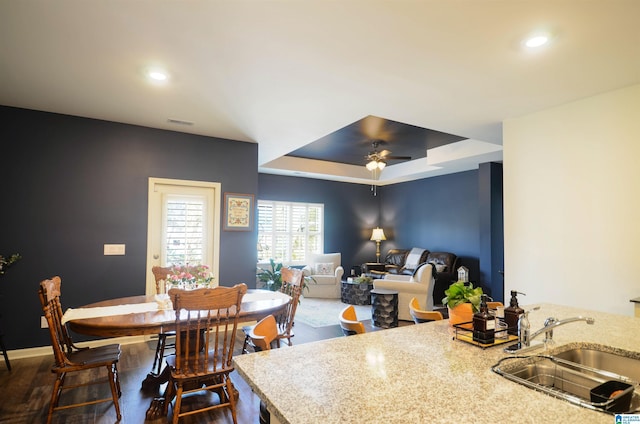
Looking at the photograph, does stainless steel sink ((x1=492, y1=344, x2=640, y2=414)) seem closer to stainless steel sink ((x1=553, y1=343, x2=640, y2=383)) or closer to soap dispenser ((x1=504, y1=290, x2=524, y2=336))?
stainless steel sink ((x1=553, y1=343, x2=640, y2=383))

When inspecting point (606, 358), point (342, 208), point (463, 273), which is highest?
point (342, 208)

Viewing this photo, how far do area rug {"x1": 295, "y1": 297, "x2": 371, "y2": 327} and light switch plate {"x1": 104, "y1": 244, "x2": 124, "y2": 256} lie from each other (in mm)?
2669

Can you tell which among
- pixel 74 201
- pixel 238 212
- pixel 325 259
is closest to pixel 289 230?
pixel 325 259

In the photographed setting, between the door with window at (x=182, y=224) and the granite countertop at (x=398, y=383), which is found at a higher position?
the door with window at (x=182, y=224)

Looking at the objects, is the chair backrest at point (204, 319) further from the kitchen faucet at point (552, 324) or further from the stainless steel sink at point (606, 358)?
the stainless steel sink at point (606, 358)

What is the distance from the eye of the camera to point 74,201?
410 centimetres

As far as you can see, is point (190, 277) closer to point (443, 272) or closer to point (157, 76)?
point (157, 76)

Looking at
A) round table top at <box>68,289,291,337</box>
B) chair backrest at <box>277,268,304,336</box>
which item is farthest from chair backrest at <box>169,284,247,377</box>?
chair backrest at <box>277,268,304,336</box>

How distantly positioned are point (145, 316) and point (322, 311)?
13.1 feet

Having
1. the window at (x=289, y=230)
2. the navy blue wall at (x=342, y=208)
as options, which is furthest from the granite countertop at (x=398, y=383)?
the navy blue wall at (x=342, y=208)

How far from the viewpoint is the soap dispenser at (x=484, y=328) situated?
1.52 metres

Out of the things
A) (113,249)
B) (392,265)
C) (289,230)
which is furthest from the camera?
(289,230)

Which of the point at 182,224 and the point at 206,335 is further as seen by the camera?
the point at 182,224

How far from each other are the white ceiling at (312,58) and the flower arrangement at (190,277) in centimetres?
163
